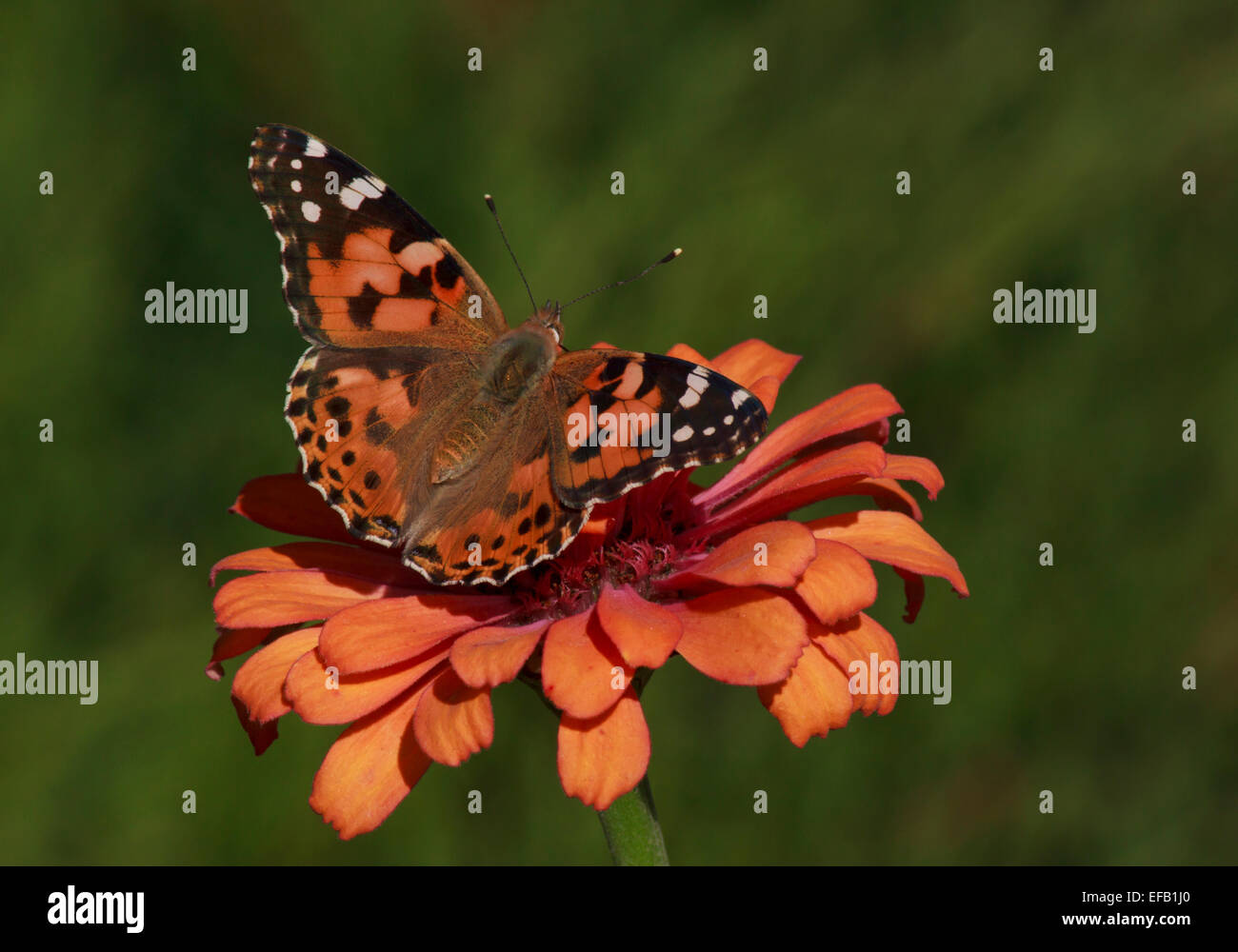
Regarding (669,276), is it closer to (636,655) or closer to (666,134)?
(666,134)

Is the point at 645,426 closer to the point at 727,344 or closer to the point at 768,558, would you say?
the point at 768,558

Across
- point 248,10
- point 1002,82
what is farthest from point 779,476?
point 248,10

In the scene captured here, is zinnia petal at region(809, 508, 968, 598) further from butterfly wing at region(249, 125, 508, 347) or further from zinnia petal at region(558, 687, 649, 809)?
butterfly wing at region(249, 125, 508, 347)
